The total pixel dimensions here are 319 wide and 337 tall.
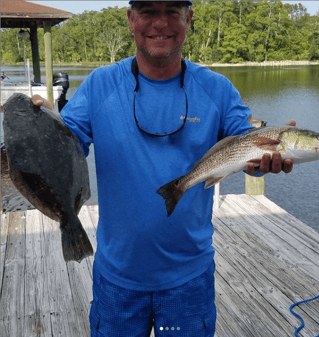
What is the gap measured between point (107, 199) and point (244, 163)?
0.71m

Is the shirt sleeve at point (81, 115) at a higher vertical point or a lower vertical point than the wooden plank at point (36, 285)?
higher

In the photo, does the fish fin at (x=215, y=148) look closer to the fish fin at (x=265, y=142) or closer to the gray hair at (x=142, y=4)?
the fish fin at (x=265, y=142)

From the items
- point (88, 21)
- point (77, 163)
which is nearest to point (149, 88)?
point (77, 163)

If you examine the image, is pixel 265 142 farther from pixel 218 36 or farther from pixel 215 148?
pixel 218 36

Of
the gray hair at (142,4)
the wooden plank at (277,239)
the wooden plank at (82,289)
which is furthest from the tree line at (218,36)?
the gray hair at (142,4)

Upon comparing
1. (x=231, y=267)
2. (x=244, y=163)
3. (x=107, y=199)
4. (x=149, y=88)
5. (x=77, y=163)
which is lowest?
(x=231, y=267)

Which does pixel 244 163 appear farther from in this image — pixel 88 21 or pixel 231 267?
pixel 88 21

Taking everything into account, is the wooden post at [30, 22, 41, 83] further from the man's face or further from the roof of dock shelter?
the man's face

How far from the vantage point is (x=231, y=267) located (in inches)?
171

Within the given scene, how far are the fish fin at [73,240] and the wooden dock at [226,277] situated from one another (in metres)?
1.97

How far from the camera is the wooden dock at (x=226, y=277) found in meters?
3.46

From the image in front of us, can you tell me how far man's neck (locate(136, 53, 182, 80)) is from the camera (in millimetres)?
1925

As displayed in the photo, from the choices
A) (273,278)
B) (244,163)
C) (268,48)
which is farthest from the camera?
(268,48)

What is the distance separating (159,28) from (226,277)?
119 inches
